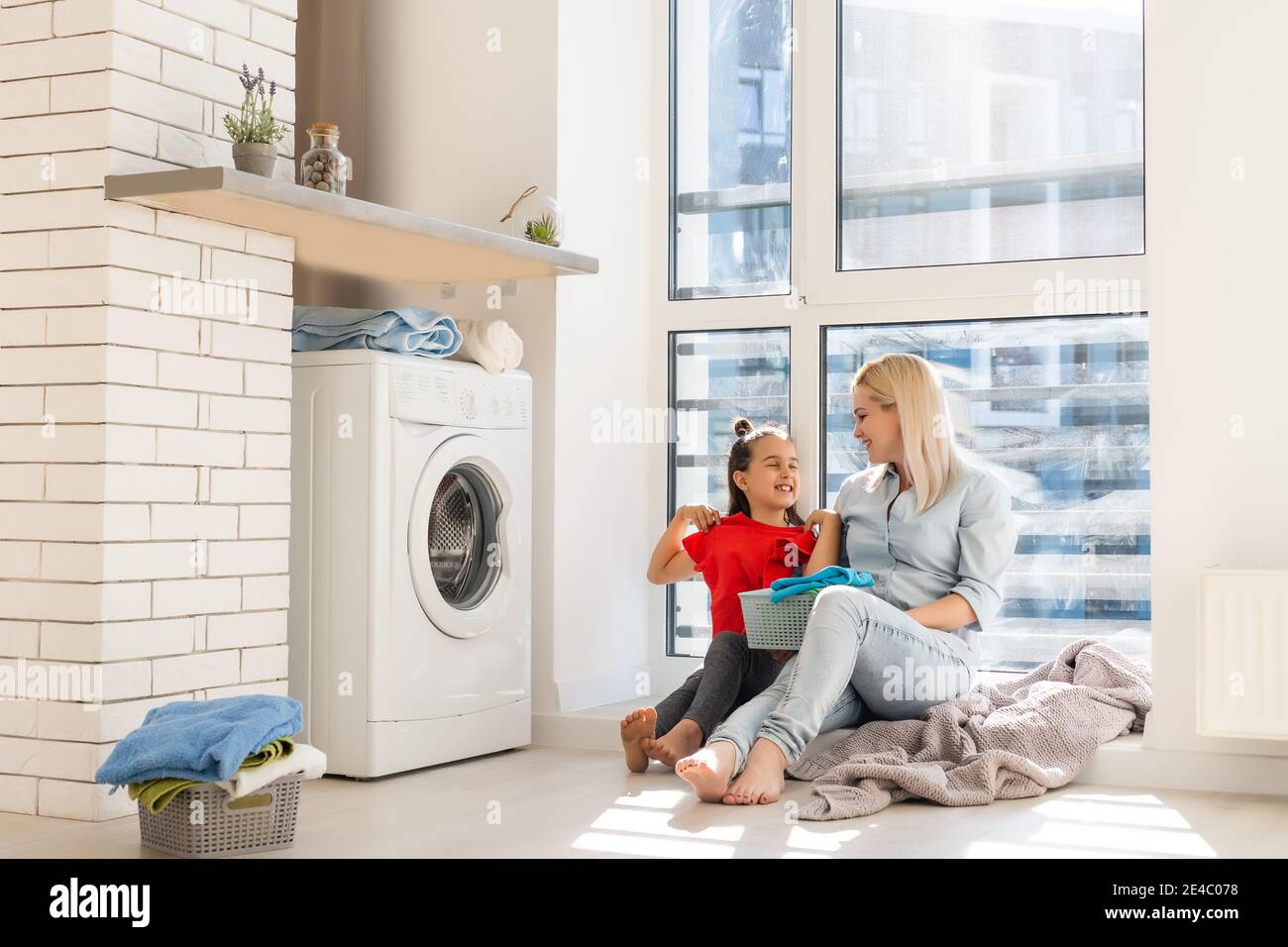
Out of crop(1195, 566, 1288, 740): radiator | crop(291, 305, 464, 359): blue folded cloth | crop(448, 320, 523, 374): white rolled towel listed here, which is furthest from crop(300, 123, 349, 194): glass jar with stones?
crop(1195, 566, 1288, 740): radiator

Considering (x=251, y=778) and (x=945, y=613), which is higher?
(x=945, y=613)

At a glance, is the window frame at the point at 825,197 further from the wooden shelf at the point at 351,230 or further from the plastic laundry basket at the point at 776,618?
the plastic laundry basket at the point at 776,618

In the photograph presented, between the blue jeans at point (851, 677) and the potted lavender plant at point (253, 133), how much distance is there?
136cm

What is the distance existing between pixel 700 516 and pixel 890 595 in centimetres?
51

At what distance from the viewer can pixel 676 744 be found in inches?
114

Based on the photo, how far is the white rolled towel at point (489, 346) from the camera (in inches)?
127

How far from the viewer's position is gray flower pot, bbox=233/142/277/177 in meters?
2.63

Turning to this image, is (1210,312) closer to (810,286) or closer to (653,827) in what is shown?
(810,286)

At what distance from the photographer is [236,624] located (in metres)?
2.78

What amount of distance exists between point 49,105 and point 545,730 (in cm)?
178

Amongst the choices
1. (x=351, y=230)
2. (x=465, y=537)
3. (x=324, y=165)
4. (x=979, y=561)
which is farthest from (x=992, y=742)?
(x=324, y=165)

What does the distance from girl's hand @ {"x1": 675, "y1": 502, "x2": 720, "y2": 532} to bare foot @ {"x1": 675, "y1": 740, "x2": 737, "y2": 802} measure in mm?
762

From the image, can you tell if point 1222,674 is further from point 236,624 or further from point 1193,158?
point 236,624

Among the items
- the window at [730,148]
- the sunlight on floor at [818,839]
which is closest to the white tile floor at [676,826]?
the sunlight on floor at [818,839]
